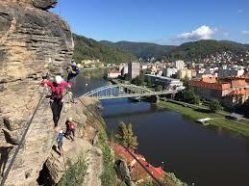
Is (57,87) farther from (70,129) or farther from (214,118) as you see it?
Result: (214,118)

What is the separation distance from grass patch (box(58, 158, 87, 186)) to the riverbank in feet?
103

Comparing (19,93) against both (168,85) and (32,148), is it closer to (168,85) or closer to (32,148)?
(32,148)

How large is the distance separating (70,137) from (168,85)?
62887mm

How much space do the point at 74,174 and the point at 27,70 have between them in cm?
229

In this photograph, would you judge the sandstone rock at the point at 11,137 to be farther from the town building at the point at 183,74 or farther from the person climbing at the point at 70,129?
the town building at the point at 183,74

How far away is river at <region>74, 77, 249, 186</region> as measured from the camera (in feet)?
79.1

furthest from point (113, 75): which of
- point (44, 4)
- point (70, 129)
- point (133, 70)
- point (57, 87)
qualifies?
point (57, 87)

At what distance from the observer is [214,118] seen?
44281mm

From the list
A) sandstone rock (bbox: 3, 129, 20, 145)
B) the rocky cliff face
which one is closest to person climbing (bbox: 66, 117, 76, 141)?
the rocky cliff face

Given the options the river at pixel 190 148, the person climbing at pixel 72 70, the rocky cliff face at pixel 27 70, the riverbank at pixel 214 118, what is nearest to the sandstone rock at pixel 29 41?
the rocky cliff face at pixel 27 70

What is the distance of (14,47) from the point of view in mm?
6105

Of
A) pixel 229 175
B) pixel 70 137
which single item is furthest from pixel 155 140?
pixel 70 137

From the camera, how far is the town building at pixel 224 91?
52750mm

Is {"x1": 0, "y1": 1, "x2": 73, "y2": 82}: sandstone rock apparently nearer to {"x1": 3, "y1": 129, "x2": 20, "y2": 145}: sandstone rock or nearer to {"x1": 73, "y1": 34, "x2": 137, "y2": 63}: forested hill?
{"x1": 3, "y1": 129, "x2": 20, "y2": 145}: sandstone rock
